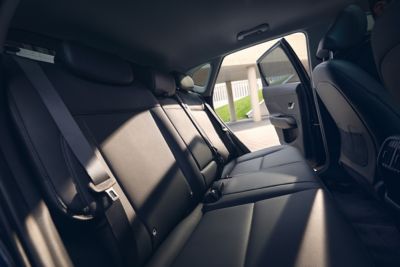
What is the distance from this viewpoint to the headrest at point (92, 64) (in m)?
0.93

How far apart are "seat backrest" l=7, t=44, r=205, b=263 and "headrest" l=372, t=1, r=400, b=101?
0.83 metres

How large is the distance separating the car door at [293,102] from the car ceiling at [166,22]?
0.21 m

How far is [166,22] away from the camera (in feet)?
4.58

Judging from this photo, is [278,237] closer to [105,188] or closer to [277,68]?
[105,188]

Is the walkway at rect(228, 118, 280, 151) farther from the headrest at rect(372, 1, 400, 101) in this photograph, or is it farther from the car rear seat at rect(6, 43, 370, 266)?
the headrest at rect(372, 1, 400, 101)

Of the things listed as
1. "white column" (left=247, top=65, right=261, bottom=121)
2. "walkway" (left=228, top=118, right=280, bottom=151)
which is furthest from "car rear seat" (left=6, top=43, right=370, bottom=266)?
"white column" (left=247, top=65, right=261, bottom=121)

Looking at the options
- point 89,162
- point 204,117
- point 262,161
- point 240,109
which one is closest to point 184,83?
point 204,117

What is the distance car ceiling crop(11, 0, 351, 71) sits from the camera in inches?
41.1

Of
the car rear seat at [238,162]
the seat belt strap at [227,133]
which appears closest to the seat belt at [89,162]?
the car rear seat at [238,162]

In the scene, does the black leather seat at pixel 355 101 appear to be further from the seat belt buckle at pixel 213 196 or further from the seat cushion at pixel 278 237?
the seat belt buckle at pixel 213 196

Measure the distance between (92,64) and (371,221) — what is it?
1612 millimetres

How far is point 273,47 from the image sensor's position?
1.96 m

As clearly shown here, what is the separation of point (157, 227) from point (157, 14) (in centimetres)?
101

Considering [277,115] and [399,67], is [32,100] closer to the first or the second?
[399,67]
